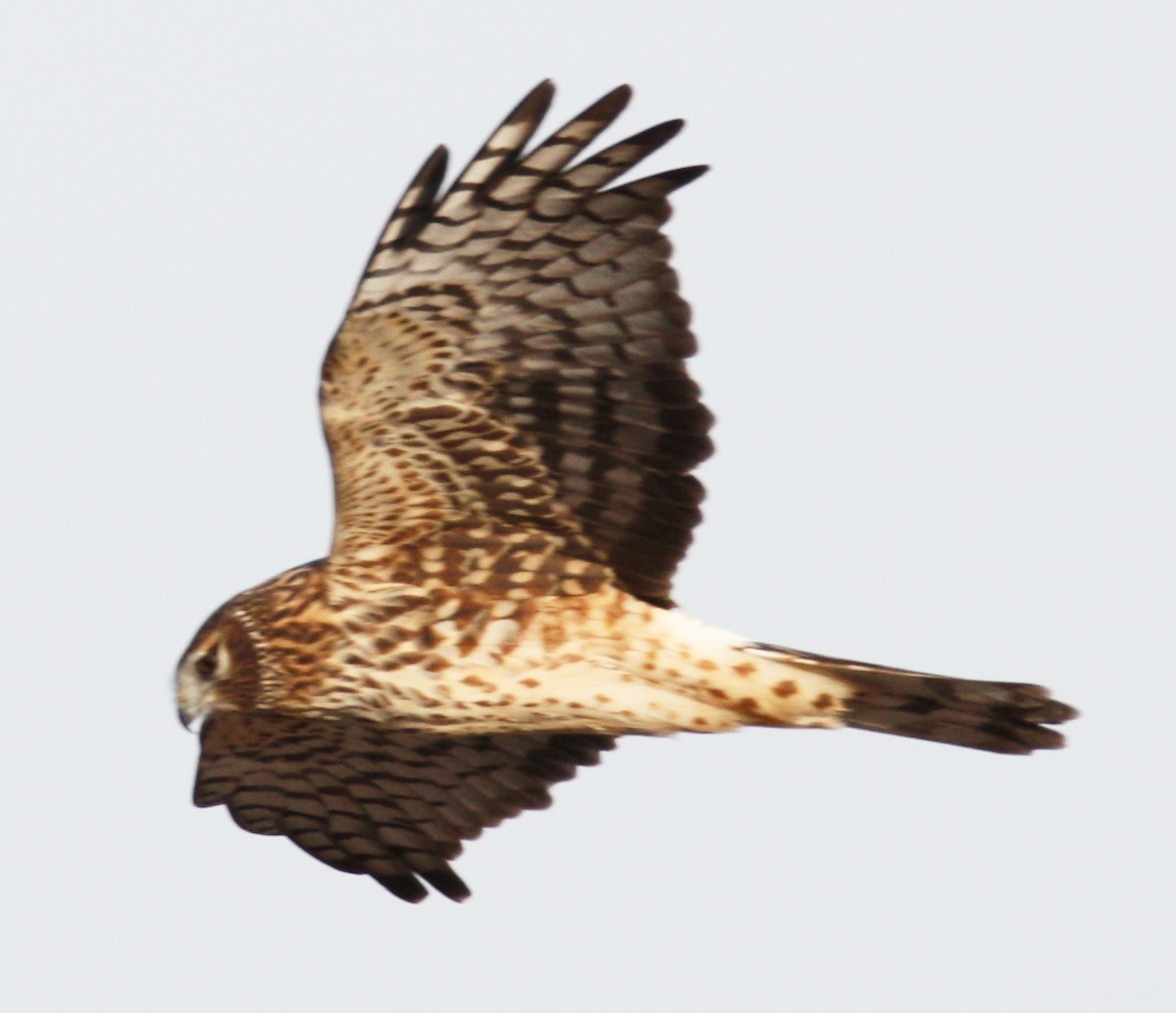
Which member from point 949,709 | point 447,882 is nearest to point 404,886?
point 447,882

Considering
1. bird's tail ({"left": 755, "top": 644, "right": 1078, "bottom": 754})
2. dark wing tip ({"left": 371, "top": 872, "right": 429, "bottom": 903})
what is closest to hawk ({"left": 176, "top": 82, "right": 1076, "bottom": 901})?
bird's tail ({"left": 755, "top": 644, "right": 1078, "bottom": 754})

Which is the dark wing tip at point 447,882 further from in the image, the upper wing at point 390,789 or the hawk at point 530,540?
the hawk at point 530,540

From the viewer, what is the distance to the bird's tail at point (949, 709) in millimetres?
8328

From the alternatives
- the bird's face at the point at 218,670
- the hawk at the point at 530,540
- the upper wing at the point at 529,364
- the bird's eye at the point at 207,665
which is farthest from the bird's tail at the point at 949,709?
the bird's eye at the point at 207,665

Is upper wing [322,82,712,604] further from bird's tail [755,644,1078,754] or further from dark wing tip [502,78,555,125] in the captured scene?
bird's tail [755,644,1078,754]

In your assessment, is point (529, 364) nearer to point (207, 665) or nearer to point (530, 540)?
point (530, 540)

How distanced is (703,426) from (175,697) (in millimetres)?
2080

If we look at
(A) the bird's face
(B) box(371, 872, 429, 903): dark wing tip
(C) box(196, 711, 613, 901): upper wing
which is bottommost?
(B) box(371, 872, 429, 903): dark wing tip

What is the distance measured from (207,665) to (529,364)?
5.17 ft

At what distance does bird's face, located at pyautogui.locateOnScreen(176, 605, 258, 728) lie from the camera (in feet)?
27.8

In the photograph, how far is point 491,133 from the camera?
773 centimetres

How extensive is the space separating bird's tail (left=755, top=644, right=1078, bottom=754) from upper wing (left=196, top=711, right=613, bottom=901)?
1237 mm

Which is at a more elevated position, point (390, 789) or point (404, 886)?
point (390, 789)

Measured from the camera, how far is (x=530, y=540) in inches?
332
